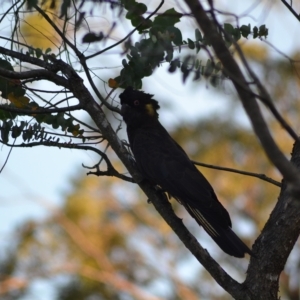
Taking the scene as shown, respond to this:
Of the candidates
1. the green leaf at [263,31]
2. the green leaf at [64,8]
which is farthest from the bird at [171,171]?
the green leaf at [64,8]

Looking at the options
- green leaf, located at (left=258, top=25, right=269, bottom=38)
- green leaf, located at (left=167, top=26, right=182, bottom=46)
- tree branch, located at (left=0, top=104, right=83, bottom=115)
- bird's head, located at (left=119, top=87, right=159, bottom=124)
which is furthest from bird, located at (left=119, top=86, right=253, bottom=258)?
green leaf, located at (left=258, top=25, right=269, bottom=38)

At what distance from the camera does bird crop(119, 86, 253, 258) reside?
3.98m

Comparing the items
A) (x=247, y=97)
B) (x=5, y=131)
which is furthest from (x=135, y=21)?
(x=247, y=97)

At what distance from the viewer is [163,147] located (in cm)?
496

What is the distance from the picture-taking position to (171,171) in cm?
462

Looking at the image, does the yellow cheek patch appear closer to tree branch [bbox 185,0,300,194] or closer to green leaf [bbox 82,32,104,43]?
green leaf [bbox 82,32,104,43]

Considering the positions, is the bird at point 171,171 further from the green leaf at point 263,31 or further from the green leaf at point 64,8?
the green leaf at point 64,8

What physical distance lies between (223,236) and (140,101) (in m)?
1.62

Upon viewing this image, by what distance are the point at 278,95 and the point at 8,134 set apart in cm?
939

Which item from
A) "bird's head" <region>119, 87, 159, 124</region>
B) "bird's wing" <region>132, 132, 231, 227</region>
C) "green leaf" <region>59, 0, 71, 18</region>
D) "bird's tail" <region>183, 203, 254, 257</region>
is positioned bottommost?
"bird's tail" <region>183, 203, 254, 257</region>

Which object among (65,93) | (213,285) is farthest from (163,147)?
(213,285)

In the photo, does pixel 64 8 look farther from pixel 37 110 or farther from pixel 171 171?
pixel 171 171

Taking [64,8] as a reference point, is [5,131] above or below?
above

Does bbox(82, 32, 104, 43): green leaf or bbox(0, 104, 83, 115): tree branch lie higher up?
bbox(0, 104, 83, 115): tree branch
